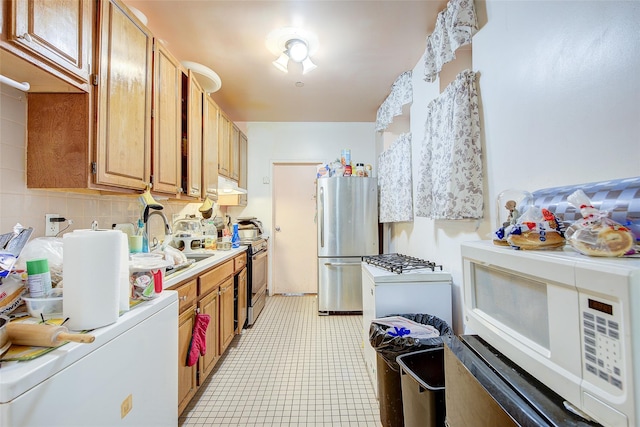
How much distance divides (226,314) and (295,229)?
2070 mm

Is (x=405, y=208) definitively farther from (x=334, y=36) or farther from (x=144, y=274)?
(x=144, y=274)

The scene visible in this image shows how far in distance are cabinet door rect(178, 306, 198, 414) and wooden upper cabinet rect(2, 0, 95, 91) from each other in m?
1.23

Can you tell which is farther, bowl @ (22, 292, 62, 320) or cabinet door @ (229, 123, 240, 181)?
cabinet door @ (229, 123, 240, 181)

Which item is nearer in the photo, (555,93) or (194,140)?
(555,93)

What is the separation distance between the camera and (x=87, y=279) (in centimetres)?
78

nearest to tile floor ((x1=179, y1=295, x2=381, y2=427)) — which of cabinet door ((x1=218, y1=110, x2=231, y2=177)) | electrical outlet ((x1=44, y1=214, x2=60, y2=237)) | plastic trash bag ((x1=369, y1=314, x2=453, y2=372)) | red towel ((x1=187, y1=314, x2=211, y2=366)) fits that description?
red towel ((x1=187, y1=314, x2=211, y2=366))

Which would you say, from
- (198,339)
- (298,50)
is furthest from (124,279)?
(298,50)

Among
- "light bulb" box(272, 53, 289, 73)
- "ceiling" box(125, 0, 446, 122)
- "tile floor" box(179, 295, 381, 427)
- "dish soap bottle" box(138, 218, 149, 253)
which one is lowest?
"tile floor" box(179, 295, 381, 427)

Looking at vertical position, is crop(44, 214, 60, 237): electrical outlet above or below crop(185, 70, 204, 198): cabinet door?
below

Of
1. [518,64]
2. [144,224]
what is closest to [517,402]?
[518,64]

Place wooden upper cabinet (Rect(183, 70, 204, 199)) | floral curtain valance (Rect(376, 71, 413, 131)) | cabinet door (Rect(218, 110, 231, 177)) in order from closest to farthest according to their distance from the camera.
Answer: wooden upper cabinet (Rect(183, 70, 204, 199))
floral curtain valance (Rect(376, 71, 413, 131))
cabinet door (Rect(218, 110, 231, 177))

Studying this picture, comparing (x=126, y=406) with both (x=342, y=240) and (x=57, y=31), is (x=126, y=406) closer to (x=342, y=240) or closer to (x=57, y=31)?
(x=57, y=31)

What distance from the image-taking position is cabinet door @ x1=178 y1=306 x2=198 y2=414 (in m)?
1.45

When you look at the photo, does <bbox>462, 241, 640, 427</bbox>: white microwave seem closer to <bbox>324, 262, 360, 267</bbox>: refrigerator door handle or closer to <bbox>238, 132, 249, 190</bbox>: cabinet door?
<bbox>324, 262, 360, 267</bbox>: refrigerator door handle
